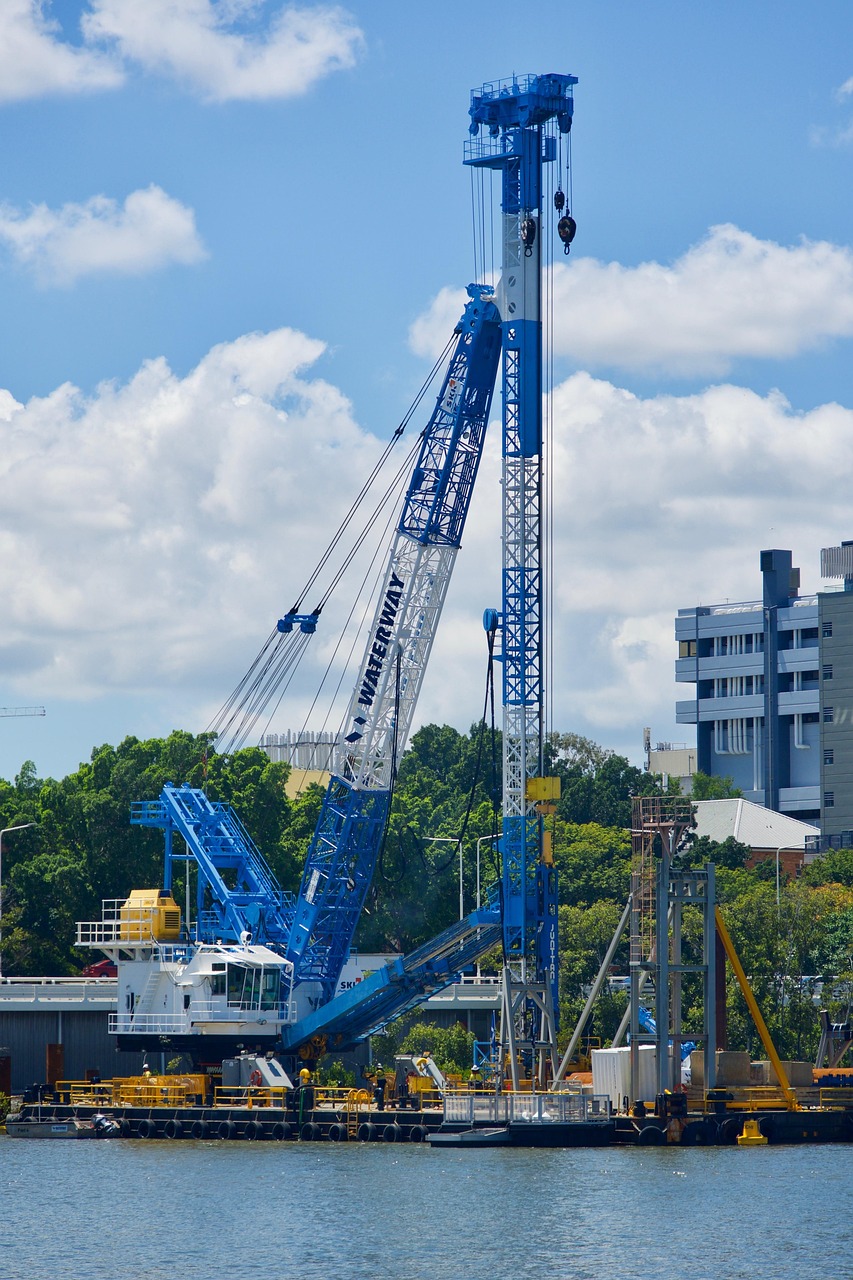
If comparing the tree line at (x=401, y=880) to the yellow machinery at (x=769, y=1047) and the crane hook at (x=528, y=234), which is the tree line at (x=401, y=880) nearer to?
the yellow machinery at (x=769, y=1047)

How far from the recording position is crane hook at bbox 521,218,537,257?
3455 inches

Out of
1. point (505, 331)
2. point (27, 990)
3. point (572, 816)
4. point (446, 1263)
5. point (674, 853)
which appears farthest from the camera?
point (572, 816)

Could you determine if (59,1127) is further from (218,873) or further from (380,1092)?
(218,873)

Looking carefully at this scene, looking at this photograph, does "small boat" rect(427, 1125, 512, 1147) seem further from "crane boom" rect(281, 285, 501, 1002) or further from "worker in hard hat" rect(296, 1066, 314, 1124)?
"crane boom" rect(281, 285, 501, 1002)

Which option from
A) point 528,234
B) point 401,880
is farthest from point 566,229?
point 401,880

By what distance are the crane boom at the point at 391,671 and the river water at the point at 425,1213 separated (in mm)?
14718

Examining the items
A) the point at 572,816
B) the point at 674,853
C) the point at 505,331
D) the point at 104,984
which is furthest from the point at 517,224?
the point at 572,816

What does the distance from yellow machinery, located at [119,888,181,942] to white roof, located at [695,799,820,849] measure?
278ft

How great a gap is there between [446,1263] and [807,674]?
140937mm

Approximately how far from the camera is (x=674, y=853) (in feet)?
255

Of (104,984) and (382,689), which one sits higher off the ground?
(382,689)

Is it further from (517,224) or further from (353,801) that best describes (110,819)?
(517,224)

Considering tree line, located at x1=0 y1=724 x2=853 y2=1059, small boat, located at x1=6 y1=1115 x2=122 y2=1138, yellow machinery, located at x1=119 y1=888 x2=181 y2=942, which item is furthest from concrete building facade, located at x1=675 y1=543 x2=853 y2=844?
small boat, located at x1=6 y1=1115 x2=122 y2=1138

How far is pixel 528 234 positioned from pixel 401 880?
163ft
